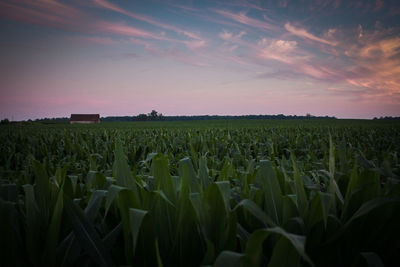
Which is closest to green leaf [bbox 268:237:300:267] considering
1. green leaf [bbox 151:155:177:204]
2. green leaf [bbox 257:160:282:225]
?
green leaf [bbox 257:160:282:225]

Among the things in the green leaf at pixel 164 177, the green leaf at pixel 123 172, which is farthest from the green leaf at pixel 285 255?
the green leaf at pixel 123 172

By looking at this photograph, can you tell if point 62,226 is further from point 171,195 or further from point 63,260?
point 171,195

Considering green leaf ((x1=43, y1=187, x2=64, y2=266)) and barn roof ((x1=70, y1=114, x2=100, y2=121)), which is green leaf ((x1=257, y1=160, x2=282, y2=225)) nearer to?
green leaf ((x1=43, y1=187, x2=64, y2=266))

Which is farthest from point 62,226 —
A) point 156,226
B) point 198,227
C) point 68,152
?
point 68,152

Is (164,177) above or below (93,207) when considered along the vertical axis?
above

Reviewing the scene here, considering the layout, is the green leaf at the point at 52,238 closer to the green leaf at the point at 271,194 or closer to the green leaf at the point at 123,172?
the green leaf at the point at 123,172

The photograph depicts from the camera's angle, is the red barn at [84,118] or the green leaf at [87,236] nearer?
the green leaf at [87,236]

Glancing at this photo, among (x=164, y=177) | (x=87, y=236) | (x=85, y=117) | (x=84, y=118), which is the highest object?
(x=85, y=117)

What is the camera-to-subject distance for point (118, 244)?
3.06ft

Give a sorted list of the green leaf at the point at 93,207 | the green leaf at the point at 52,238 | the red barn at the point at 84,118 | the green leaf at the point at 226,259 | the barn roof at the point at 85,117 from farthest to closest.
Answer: the barn roof at the point at 85,117 → the red barn at the point at 84,118 → the green leaf at the point at 93,207 → the green leaf at the point at 52,238 → the green leaf at the point at 226,259

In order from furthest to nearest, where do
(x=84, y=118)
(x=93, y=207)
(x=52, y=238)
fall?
1. (x=84, y=118)
2. (x=93, y=207)
3. (x=52, y=238)

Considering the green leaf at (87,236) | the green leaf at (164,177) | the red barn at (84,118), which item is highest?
the red barn at (84,118)

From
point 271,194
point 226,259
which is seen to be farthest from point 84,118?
point 226,259

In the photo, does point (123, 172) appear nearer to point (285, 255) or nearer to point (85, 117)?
point (285, 255)
